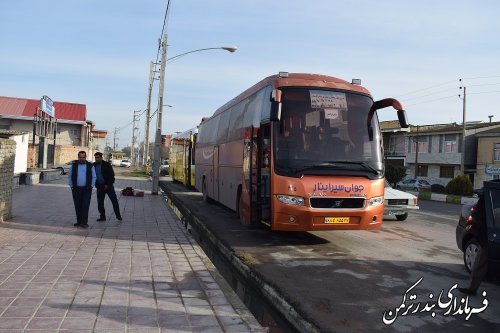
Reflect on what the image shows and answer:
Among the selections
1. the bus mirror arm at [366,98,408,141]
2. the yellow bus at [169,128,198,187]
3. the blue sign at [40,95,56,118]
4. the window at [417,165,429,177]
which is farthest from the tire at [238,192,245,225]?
the window at [417,165,429,177]

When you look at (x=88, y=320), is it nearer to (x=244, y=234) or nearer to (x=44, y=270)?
(x=44, y=270)

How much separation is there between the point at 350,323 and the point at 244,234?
611cm

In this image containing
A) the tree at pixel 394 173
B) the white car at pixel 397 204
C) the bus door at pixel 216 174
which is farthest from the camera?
the tree at pixel 394 173

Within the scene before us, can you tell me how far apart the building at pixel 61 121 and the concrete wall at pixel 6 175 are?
1623 inches

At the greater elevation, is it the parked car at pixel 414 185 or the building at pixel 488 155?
the building at pixel 488 155

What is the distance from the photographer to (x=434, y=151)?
56.7m

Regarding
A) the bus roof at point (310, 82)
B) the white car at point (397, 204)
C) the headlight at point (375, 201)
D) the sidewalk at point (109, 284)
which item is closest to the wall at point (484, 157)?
the white car at point (397, 204)

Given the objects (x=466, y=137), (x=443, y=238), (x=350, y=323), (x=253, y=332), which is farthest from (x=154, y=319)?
(x=466, y=137)

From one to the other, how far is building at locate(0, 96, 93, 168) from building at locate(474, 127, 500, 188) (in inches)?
1775

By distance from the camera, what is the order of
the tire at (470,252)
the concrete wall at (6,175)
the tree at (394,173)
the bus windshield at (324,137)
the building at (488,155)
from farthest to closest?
the building at (488,155), the tree at (394,173), the concrete wall at (6,175), the bus windshield at (324,137), the tire at (470,252)

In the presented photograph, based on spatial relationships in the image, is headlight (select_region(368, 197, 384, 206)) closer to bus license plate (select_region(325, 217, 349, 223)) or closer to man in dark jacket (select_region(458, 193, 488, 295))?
bus license plate (select_region(325, 217, 349, 223))

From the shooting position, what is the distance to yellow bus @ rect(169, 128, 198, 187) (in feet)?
82.8

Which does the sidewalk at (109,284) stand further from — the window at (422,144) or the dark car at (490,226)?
the window at (422,144)

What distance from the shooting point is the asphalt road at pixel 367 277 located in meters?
5.15
